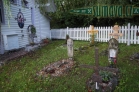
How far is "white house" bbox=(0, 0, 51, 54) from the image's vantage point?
882cm

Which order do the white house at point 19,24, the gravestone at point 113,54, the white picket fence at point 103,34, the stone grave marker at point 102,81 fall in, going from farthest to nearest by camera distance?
the white picket fence at point 103,34 < the white house at point 19,24 < the gravestone at point 113,54 < the stone grave marker at point 102,81

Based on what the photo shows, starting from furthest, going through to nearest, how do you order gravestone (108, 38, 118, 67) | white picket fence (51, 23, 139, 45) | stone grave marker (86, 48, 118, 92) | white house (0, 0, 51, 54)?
1. white picket fence (51, 23, 139, 45)
2. white house (0, 0, 51, 54)
3. gravestone (108, 38, 118, 67)
4. stone grave marker (86, 48, 118, 92)

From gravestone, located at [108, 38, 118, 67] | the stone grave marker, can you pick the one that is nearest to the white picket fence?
gravestone, located at [108, 38, 118, 67]

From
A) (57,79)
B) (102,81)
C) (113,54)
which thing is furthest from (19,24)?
(102,81)

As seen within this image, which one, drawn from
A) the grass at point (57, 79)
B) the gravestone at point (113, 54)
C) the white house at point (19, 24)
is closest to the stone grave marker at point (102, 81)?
the grass at point (57, 79)

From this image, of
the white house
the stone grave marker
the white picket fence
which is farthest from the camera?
the white picket fence

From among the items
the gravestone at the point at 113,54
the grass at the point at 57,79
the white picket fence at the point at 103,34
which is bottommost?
the grass at the point at 57,79

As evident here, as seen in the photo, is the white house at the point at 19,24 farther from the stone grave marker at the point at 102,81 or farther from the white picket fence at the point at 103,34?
the stone grave marker at the point at 102,81

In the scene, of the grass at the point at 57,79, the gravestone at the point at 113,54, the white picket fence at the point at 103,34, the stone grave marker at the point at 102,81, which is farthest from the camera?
the white picket fence at the point at 103,34

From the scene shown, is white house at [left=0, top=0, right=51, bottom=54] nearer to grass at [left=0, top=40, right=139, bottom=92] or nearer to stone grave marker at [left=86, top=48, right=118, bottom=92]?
grass at [left=0, top=40, right=139, bottom=92]

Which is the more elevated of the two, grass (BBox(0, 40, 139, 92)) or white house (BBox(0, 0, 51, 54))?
white house (BBox(0, 0, 51, 54))

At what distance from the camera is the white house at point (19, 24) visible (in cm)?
882

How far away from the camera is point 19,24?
10.3 m

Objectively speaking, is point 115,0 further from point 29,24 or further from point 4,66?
point 29,24
